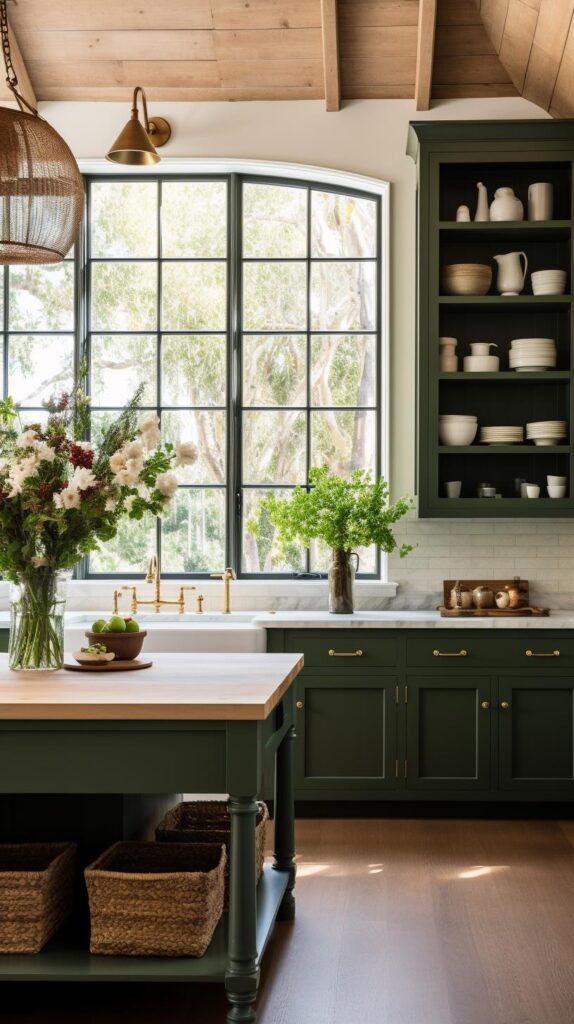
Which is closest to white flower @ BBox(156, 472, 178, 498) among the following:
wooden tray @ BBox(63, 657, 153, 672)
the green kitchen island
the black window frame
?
wooden tray @ BBox(63, 657, 153, 672)

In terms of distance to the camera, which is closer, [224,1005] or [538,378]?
[224,1005]

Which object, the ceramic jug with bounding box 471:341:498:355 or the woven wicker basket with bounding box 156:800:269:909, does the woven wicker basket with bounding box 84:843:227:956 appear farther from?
the ceramic jug with bounding box 471:341:498:355

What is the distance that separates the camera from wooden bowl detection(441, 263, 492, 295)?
557cm

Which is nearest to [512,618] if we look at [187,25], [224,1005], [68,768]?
[224,1005]

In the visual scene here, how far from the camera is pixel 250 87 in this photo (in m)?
5.93

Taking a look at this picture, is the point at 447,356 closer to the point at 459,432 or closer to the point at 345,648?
the point at 459,432

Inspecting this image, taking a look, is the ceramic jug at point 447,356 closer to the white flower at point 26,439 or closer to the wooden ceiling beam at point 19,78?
the wooden ceiling beam at point 19,78

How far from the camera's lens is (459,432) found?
558 centimetres

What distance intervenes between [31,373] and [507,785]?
3407 millimetres

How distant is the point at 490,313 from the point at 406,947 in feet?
11.2

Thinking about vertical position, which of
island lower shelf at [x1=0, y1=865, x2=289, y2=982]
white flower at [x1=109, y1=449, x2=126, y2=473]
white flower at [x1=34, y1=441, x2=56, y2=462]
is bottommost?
island lower shelf at [x1=0, y1=865, x2=289, y2=982]

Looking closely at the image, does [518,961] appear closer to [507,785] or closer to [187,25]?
[507,785]

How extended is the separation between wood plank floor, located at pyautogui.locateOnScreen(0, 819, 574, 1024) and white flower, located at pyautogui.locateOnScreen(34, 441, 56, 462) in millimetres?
1585

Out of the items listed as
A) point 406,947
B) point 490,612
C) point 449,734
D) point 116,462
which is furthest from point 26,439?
point 490,612
